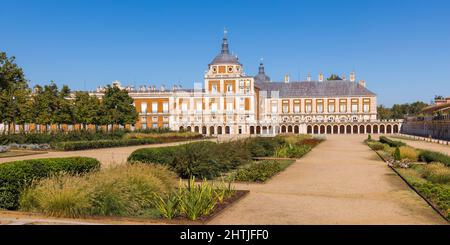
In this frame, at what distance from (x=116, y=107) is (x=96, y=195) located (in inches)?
1996

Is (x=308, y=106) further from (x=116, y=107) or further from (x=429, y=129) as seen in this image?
(x=116, y=107)

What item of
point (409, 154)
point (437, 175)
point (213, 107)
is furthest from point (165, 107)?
point (437, 175)

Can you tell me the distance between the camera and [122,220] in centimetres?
828

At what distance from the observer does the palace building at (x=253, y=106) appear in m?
78.8

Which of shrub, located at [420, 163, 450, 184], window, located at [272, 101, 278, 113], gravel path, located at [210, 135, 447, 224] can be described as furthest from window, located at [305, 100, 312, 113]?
shrub, located at [420, 163, 450, 184]

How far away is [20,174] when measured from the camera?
31.5ft

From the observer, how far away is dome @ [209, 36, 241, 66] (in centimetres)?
7969

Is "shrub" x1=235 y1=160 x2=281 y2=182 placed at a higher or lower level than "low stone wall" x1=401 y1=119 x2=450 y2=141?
lower

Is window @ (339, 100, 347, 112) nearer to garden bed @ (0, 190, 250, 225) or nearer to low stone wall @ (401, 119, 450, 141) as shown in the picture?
low stone wall @ (401, 119, 450, 141)

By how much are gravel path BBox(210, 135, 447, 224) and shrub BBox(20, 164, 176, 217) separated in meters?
1.86

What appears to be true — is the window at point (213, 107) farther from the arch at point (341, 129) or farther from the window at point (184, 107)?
the arch at point (341, 129)
